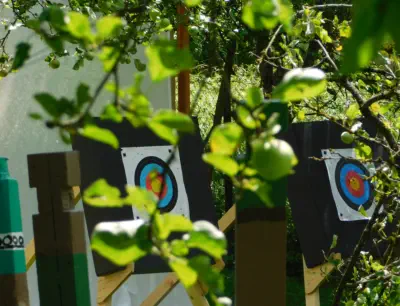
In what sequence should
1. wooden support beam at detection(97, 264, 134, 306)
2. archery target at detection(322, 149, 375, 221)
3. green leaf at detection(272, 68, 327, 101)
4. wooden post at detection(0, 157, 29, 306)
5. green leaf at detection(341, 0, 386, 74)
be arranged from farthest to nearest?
archery target at detection(322, 149, 375, 221), wooden support beam at detection(97, 264, 134, 306), wooden post at detection(0, 157, 29, 306), green leaf at detection(272, 68, 327, 101), green leaf at detection(341, 0, 386, 74)

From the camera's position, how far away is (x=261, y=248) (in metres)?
0.93

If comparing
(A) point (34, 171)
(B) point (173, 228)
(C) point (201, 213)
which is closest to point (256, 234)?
(A) point (34, 171)

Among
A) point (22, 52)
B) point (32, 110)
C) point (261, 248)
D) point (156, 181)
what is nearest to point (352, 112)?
point (261, 248)

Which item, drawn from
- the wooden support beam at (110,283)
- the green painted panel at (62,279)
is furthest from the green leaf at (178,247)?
the wooden support beam at (110,283)

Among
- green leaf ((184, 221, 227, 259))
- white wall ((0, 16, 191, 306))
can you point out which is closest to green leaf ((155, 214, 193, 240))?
green leaf ((184, 221, 227, 259))

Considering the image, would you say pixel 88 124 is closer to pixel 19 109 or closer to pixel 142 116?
pixel 142 116

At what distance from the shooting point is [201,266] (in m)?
0.38

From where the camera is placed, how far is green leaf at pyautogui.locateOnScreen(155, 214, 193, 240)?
0.39m

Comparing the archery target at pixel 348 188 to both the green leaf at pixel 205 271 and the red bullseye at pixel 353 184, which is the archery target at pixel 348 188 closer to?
the red bullseye at pixel 353 184

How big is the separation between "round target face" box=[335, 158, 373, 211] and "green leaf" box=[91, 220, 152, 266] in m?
2.90

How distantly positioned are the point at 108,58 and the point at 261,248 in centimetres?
56

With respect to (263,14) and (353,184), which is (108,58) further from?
(353,184)

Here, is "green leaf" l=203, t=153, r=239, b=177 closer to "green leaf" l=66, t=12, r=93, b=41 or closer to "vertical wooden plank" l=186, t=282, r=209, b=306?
"green leaf" l=66, t=12, r=93, b=41

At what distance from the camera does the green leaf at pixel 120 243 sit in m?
0.38
